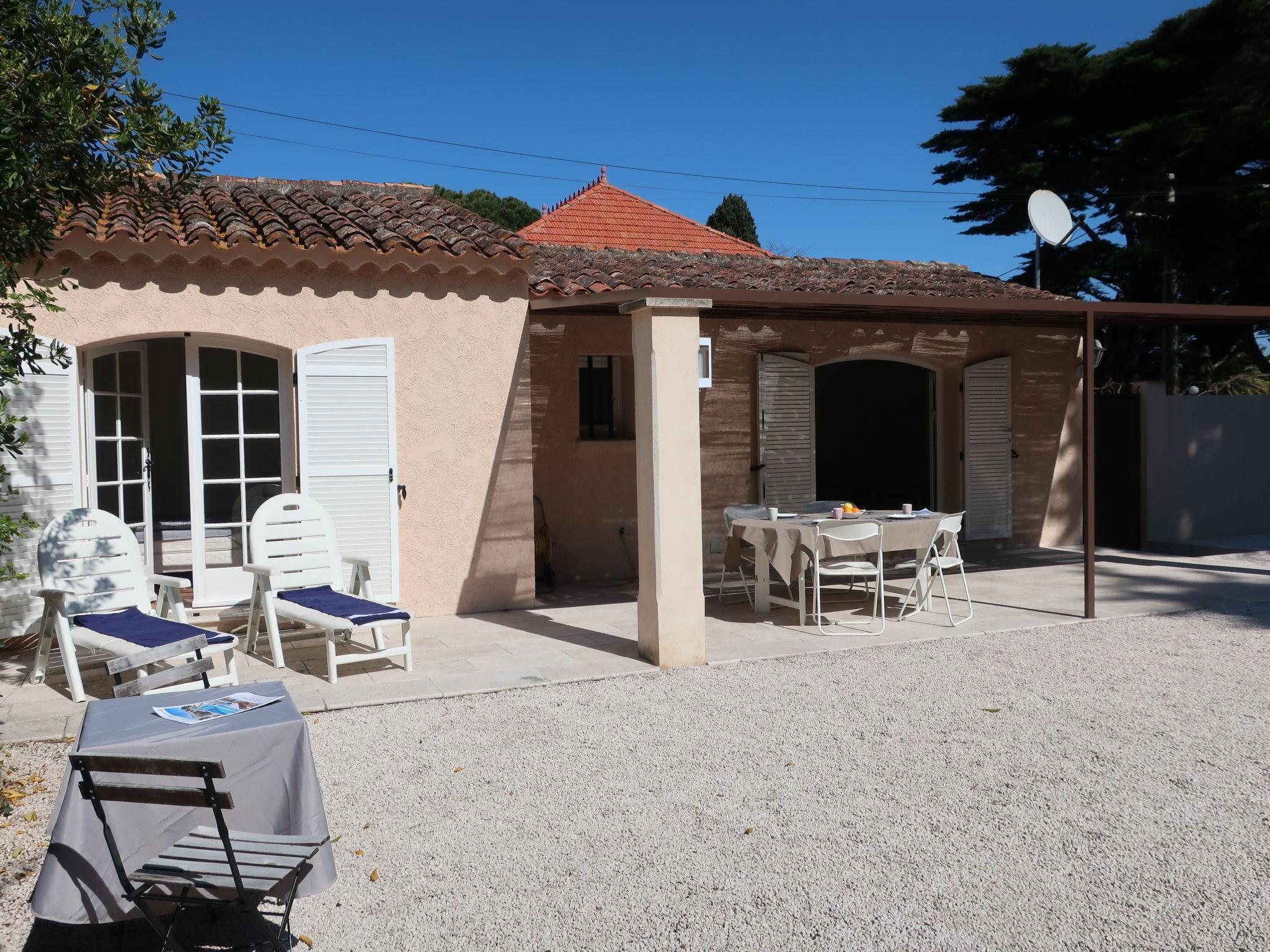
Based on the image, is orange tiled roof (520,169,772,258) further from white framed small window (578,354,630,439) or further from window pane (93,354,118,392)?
window pane (93,354,118,392)

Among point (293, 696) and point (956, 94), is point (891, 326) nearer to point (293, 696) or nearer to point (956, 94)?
point (293, 696)

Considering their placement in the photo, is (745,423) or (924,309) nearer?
(924,309)

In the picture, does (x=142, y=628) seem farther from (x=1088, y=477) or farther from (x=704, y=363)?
(x=1088, y=477)

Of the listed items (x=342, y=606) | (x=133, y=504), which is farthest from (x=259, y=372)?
(x=342, y=606)

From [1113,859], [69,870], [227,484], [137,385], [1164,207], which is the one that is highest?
[1164,207]

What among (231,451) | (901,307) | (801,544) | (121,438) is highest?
(901,307)

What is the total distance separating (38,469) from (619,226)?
46.5 ft

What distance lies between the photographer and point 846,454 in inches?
671

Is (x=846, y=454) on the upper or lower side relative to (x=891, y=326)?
lower

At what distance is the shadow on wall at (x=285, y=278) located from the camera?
23.1 feet

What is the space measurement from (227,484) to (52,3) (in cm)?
407

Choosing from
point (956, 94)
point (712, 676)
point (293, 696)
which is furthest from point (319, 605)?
point (956, 94)

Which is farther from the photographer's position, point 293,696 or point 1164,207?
point 1164,207

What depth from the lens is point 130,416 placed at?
7910 millimetres
